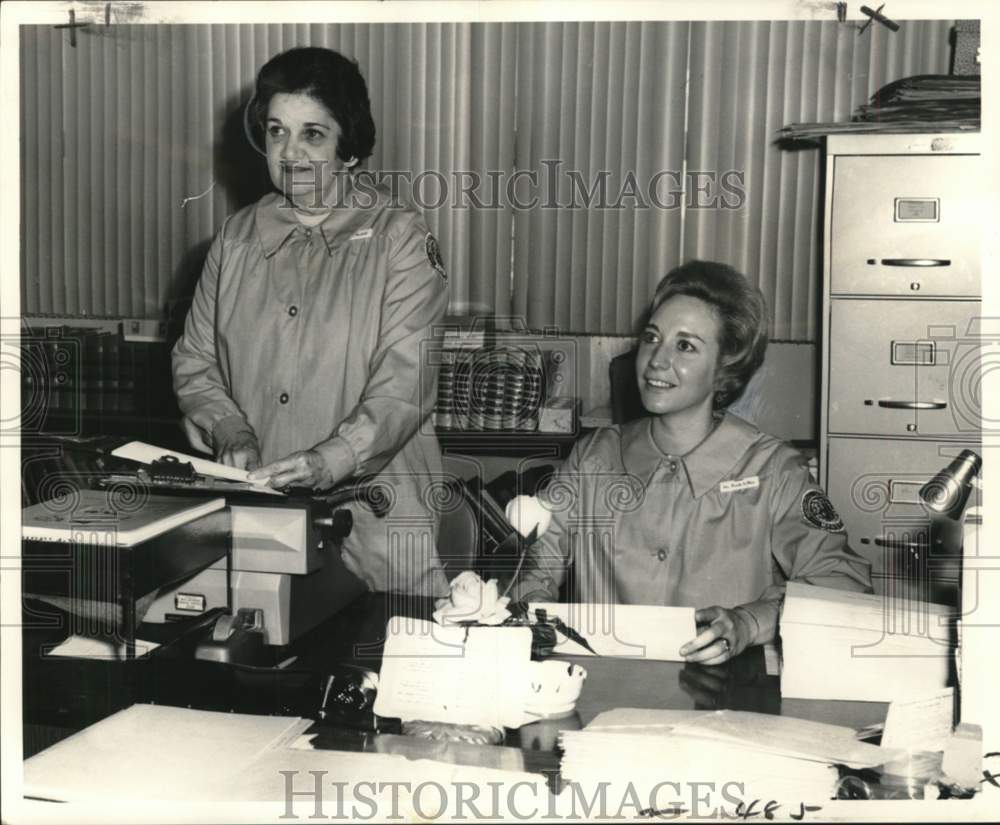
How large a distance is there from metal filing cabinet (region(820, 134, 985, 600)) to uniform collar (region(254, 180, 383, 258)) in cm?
140

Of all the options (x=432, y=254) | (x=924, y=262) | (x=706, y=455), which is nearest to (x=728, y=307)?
(x=706, y=455)

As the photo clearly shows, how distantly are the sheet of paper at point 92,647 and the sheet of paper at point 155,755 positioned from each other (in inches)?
4.1

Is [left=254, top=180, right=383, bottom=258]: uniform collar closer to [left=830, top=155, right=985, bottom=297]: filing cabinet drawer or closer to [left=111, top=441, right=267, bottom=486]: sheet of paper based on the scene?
[left=111, top=441, right=267, bottom=486]: sheet of paper

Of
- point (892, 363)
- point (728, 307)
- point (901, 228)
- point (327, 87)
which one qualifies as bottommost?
point (892, 363)

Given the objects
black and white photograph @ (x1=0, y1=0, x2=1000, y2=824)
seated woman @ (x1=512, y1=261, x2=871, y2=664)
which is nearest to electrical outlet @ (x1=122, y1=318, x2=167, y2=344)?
black and white photograph @ (x1=0, y1=0, x2=1000, y2=824)

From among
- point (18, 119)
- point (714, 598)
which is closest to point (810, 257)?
point (714, 598)

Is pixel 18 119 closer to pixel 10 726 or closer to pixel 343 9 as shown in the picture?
pixel 343 9

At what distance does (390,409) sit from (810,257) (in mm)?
1905

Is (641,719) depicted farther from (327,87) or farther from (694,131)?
(694,131)

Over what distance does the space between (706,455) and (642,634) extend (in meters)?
0.61

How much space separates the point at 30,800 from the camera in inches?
45.6

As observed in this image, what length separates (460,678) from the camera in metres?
1.22

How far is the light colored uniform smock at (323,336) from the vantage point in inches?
80.9

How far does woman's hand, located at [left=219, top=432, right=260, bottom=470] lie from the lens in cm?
183
